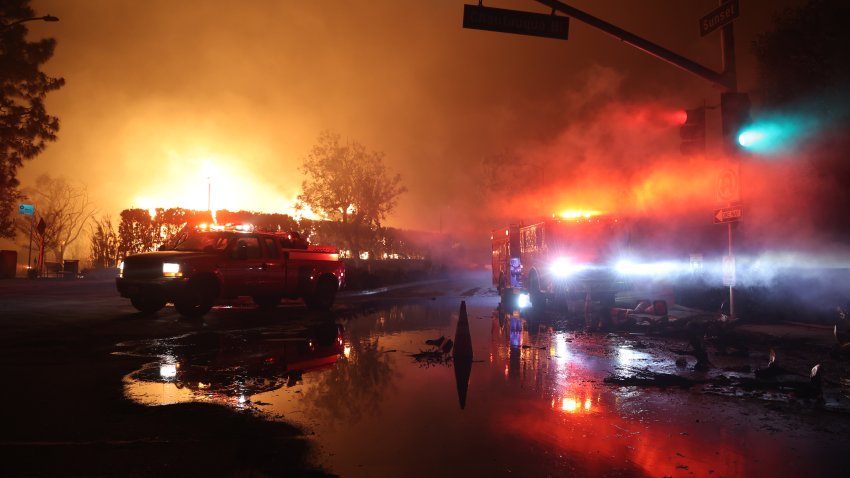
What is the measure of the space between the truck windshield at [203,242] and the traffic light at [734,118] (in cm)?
1192

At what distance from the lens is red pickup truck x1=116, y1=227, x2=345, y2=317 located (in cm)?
1355

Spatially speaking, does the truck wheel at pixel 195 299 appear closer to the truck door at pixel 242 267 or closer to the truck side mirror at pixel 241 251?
the truck door at pixel 242 267

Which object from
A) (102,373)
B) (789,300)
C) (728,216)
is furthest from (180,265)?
(789,300)

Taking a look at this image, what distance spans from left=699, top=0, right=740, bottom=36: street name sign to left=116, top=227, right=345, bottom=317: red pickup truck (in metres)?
11.4

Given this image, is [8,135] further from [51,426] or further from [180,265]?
[51,426]

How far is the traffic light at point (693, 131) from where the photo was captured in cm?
1212

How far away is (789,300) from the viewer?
14953 mm

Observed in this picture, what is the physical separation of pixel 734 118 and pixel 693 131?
2.73ft

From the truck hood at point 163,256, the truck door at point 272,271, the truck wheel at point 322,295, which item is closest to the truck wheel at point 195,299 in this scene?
the truck hood at point 163,256

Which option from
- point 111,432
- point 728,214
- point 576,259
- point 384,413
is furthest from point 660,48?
point 111,432

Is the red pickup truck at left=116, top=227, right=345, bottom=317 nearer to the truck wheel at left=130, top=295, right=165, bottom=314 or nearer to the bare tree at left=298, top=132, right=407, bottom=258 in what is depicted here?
the truck wheel at left=130, top=295, right=165, bottom=314

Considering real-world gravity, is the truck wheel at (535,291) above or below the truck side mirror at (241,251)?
below

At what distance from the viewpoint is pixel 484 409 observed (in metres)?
5.82

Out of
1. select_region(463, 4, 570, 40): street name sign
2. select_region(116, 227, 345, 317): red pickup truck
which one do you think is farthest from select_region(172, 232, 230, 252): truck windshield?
select_region(463, 4, 570, 40): street name sign
